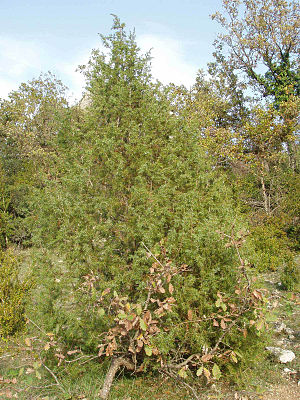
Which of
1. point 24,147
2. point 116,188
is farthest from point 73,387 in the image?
point 24,147

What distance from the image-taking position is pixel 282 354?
399 cm

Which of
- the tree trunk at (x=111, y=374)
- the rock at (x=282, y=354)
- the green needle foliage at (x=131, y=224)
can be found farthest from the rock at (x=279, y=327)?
the tree trunk at (x=111, y=374)

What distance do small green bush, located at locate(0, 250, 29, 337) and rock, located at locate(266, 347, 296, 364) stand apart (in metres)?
3.31

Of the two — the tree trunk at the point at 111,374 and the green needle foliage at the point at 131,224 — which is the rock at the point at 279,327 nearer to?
the green needle foliage at the point at 131,224

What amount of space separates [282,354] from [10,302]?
138 inches

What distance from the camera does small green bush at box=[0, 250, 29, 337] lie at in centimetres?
494

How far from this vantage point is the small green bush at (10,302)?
494 centimetres

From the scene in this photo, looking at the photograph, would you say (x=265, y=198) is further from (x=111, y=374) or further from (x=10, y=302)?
(x=111, y=374)

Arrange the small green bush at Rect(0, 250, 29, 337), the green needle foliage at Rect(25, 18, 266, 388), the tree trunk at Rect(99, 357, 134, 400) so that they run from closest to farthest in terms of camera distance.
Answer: the tree trunk at Rect(99, 357, 134, 400), the green needle foliage at Rect(25, 18, 266, 388), the small green bush at Rect(0, 250, 29, 337)

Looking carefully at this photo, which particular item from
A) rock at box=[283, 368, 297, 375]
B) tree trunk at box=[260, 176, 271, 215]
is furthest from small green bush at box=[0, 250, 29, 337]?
tree trunk at box=[260, 176, 271, 215]

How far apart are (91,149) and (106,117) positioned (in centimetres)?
45

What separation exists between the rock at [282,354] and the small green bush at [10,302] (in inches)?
130

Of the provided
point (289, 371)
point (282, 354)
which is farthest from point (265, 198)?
point (289, 371)

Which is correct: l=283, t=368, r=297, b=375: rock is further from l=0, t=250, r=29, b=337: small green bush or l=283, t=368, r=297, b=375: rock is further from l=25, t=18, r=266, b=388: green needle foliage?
l=0, t=250, r=29, b=337: small green bush
